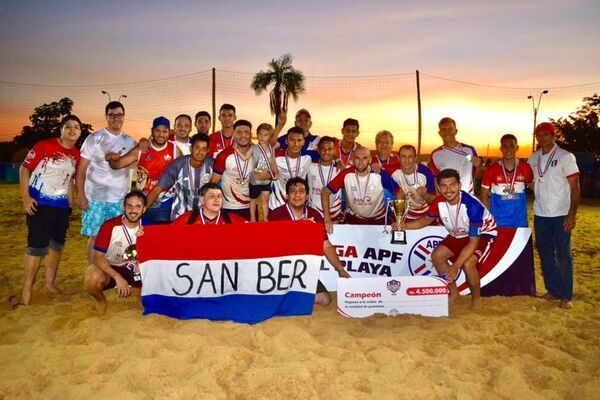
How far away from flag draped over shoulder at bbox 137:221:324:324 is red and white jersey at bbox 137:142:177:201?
108 centimetres

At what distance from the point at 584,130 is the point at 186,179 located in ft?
133

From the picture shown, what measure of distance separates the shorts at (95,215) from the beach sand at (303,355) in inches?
36.9

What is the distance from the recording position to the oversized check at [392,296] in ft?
15.0

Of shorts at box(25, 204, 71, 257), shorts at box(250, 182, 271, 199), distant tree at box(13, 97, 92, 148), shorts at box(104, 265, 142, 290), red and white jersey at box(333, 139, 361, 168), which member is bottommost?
shorts at box(104, 265, 142, 290)

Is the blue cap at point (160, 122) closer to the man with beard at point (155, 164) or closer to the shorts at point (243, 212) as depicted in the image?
the man with beard at point (155, 164)

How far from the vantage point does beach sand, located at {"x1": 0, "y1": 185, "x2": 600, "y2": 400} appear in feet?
10.3

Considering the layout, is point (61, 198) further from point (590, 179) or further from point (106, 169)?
point (590, 179)

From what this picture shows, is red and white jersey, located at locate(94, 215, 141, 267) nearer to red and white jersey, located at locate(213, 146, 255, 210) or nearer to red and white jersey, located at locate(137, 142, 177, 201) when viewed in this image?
red and white jersey, located at locate(137, 142, 177, 201)

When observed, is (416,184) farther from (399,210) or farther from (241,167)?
(241,167)

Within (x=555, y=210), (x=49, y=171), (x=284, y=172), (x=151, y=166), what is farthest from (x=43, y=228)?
(x=555, y=210)

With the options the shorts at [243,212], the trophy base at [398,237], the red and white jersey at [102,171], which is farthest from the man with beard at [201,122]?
the trophy base at [398,237]

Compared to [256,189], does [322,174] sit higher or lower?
higher

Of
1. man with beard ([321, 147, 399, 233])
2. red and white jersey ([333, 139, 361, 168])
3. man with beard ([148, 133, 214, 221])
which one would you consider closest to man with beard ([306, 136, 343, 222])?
man with beard ([321, 147, 399, 233])

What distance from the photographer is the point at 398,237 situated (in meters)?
5.51
